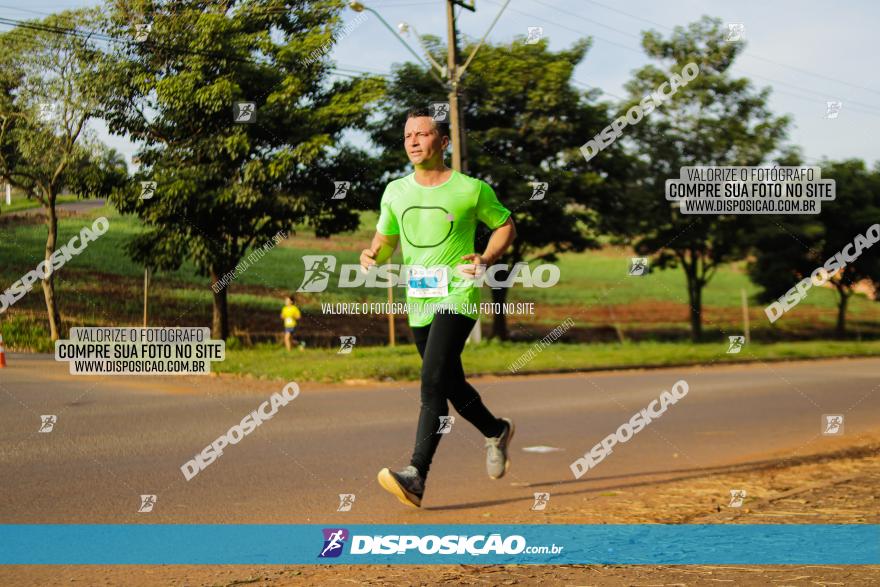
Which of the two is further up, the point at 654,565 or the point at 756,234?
the point at 756,234

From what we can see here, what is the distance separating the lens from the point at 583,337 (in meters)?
37.8

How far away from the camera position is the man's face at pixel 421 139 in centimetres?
445

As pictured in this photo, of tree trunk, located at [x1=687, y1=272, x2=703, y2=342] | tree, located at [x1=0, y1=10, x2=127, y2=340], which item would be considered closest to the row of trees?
tree, located at [x1=0, y1=10, x2=127, y2=340]

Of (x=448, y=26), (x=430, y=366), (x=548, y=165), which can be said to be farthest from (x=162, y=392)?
(x=548, y=165)

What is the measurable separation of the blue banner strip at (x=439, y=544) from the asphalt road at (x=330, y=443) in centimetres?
32

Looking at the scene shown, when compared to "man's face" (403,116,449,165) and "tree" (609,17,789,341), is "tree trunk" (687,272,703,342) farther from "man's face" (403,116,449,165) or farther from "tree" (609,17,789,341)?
"man's face" (403,116,449,165)

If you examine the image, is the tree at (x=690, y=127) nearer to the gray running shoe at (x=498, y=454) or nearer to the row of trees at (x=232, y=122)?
the row of trees at (x=232, y=122)

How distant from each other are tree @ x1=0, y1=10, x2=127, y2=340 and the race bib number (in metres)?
11.7

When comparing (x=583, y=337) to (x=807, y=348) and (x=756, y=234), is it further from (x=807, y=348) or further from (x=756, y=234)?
(x=807, y=348)

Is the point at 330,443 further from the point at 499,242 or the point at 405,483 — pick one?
the point at 499,242

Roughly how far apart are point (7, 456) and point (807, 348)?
85.6ft

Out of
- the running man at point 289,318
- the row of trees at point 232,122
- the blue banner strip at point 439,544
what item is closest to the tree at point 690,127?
the row of trees at point 232,122

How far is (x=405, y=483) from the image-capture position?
466 centimetres

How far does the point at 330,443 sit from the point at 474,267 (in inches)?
191
